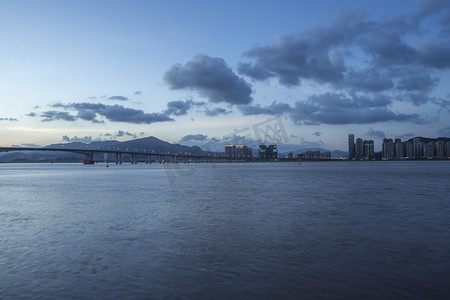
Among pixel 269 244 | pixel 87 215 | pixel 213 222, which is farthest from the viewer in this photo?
pixel 87 215

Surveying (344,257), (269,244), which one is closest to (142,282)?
(269,244)

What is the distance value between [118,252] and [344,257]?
25.3 ft

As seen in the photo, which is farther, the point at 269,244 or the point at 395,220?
the point at 395,220

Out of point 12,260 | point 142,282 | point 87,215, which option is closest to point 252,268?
point 142,282

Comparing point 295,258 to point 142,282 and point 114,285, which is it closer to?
point 142,282

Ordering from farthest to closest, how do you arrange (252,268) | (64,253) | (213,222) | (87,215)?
(87,215) < (213,222) < (64,253) < (252,268)

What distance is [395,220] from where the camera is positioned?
17281 millimetres

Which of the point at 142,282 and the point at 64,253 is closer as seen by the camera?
the point at 142,282

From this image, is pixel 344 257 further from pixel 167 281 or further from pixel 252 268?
pixel 167 281

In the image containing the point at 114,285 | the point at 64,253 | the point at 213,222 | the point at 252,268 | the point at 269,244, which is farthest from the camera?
the point at 213,222

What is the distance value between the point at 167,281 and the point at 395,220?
1399cm

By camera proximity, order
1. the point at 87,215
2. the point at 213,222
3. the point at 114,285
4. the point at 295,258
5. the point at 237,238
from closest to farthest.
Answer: the point at 114,285 → the point at 295,258 → the point at 237,238 → the point at 213,222 → the point at 87,215

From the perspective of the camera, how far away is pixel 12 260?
411 inches

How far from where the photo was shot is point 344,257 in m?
10.3
